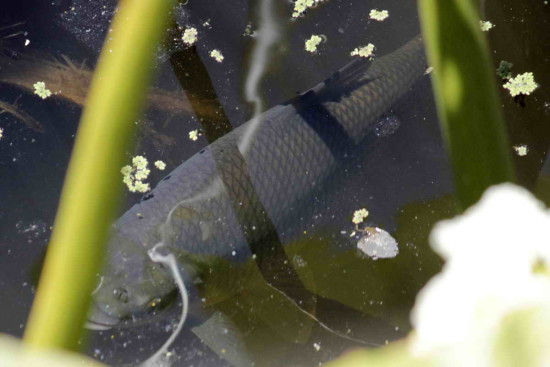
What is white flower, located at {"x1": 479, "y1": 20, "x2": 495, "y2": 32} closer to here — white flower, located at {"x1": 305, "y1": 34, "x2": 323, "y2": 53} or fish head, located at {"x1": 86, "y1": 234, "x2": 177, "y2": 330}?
white flower, located at {"x1": 305, "y1": 34, "x2": 323, "y2": 53}

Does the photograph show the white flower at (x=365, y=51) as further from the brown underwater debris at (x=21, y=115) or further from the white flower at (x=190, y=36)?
the brown underwater debris at (x=21, y=115)

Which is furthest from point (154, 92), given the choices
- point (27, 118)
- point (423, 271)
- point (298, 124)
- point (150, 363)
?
point (423, 271)

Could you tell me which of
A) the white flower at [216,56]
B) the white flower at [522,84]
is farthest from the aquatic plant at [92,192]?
the white flower at [522,84]

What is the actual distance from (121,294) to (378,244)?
111cm

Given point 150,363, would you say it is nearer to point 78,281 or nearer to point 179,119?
point 179,119

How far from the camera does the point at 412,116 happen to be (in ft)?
9.38

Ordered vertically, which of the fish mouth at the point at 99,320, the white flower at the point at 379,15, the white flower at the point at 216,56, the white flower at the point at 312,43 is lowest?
the fish mouth at the point at 99,320

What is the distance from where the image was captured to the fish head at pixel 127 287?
2176 millimetres

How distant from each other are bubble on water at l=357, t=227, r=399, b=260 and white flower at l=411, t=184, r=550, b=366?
2.23 meters

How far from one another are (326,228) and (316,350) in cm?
52

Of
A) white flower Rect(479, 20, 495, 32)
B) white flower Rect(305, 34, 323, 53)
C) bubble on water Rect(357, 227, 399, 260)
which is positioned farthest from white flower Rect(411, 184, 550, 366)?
white flower Rect(479, 20, 495, 32)

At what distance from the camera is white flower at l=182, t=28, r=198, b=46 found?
304 centimetres

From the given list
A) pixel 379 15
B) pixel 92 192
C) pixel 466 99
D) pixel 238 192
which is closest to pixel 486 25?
pixel 379 15

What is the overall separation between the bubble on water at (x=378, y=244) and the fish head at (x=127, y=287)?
88 cm
